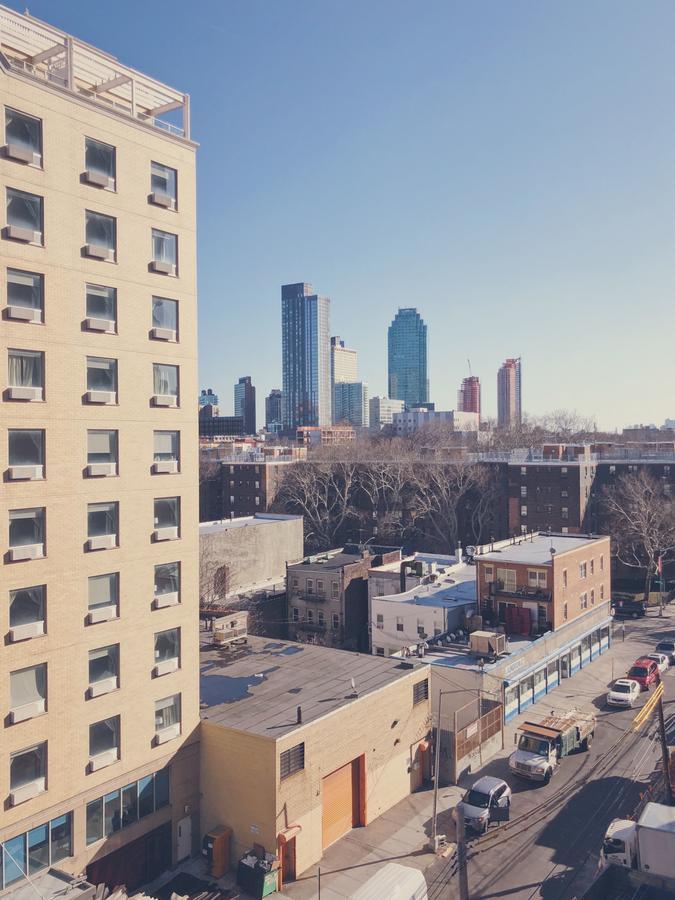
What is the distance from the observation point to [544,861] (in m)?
26.2

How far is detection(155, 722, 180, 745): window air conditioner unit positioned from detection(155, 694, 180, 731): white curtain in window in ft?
0.41

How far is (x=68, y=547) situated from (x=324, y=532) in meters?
→ 79.5

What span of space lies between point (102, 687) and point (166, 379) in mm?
10841

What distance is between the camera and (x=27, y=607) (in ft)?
70.2

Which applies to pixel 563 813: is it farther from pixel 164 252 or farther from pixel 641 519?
pixel 641 519

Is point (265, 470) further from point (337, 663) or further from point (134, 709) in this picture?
point (134, 709)

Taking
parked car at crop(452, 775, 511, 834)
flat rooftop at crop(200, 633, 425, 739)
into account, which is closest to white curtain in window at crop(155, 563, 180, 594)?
flat rooftop at crop(200, 633, 425, 739)

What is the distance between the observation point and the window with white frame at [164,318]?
25.3 metres

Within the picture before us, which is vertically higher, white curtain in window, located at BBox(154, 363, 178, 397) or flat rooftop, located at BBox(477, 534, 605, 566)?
white curtain in window, located at BBox(154, 363, 178, 397)

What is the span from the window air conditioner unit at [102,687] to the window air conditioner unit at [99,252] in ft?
45.9

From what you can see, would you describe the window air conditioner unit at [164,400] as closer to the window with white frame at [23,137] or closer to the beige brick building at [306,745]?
the window with white frame at [23,137]

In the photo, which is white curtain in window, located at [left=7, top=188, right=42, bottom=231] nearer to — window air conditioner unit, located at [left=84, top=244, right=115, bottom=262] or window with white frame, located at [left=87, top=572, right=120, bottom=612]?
window air conditioner unit, located at [left=84, top=244, right=115, bottom=262]

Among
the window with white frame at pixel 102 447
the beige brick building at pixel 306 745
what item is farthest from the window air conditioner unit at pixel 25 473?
the beige brick building at pixel 306 745

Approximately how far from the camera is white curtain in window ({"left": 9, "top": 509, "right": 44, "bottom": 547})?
20953 millimetres
